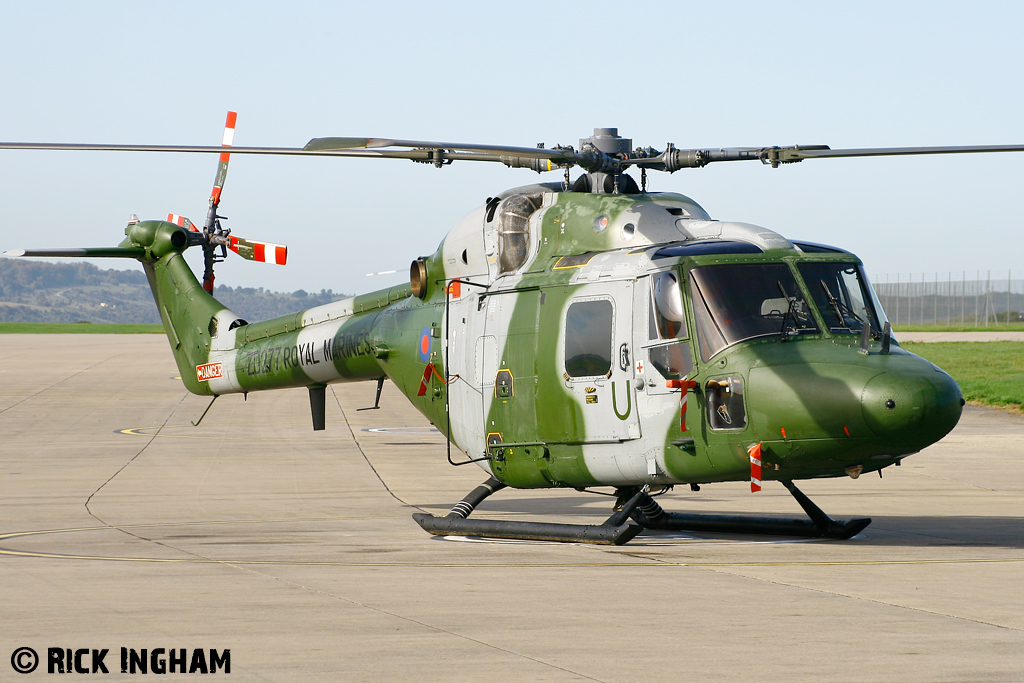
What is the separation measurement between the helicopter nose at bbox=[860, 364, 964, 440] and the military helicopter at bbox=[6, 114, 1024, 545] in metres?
0.02

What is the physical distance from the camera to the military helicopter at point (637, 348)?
10273 millimetres

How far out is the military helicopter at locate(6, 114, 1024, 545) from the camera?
33.7ft

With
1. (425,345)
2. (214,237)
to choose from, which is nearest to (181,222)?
(214,237)

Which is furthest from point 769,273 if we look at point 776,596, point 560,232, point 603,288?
point 776,596

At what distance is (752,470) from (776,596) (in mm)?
1629

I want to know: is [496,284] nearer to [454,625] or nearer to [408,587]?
[408,587]

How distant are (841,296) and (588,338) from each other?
8.09ft

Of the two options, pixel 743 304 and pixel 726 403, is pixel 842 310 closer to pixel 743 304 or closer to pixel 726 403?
pixel 743 304

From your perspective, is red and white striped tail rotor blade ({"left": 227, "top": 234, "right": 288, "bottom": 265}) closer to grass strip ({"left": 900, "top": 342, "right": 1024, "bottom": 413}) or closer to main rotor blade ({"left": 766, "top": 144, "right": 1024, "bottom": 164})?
main rotor blade ({"left": 766, "top": 144, "right": 1024, "bottom": 164})

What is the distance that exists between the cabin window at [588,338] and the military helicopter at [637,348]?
2 centimetres

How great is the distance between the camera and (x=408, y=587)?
958 cm

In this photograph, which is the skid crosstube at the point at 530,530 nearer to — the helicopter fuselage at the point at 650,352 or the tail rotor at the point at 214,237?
the helicopter fuselage at the point at 650,352

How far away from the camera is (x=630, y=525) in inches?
469

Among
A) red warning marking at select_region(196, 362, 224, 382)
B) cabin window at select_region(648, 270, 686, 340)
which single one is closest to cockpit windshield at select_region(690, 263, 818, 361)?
cabin window at select_region(648, 270, 686, 340)
